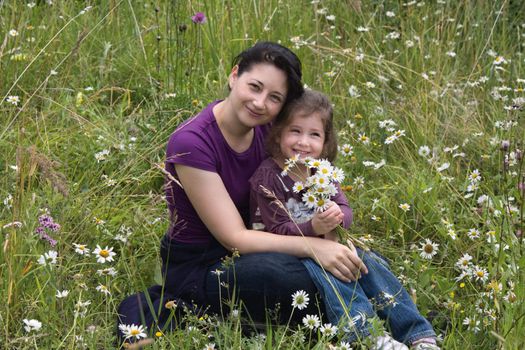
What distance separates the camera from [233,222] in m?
2.75

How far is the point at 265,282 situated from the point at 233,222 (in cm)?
20

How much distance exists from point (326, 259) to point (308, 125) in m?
0.44

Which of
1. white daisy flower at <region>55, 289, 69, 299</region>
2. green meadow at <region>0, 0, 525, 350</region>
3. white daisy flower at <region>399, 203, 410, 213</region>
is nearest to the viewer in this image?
white daisy flower at <region>55, 289, 69, 299</region>

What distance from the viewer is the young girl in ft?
8.50

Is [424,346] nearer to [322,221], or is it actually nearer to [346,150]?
[322,221]

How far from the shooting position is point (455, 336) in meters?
2.64

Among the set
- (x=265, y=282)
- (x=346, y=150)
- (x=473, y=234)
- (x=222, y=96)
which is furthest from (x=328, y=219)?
(x=222, y=96)

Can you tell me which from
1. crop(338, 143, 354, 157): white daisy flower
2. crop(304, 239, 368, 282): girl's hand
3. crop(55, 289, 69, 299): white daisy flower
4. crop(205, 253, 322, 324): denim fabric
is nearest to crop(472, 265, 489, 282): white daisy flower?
crop(304, 239, 368, 282): girl's hand

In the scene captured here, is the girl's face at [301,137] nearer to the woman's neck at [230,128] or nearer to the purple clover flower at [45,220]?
the woman's neck at [230,128]

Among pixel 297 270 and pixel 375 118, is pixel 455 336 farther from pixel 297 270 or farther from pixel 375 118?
pixel 375 118

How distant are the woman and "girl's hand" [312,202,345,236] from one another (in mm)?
91

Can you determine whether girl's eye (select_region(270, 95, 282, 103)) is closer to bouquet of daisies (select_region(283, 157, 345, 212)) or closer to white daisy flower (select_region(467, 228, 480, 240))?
bouquet of daisies (select_region(283, 157, 345, 212))

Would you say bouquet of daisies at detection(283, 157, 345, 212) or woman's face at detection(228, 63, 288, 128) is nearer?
bouquet of daisies at detection(283, 157, 345, 212)

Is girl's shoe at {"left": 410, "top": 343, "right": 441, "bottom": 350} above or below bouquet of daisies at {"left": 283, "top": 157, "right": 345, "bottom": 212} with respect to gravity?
below
